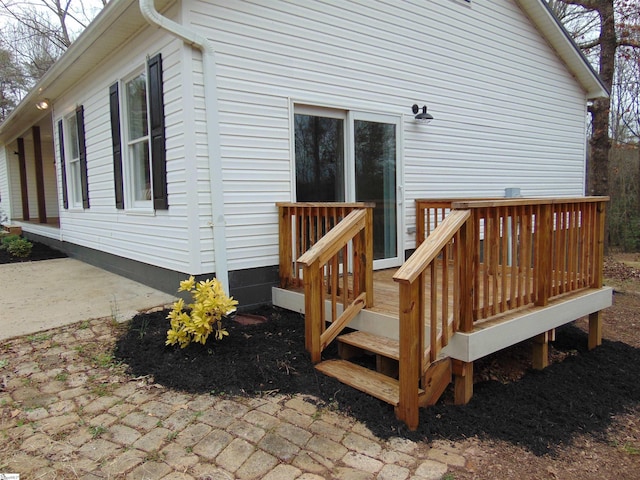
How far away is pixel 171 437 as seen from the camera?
2340 millimetres

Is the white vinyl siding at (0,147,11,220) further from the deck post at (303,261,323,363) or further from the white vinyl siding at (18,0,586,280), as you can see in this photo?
the deck post at (303,261,323,363)

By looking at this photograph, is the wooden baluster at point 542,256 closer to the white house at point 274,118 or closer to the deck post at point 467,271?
the deck post at point 467,271

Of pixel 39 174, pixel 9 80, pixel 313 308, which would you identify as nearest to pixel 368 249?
pixel 313 308

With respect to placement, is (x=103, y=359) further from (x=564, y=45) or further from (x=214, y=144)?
(x=564, y=45)

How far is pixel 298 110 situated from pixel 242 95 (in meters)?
0.70

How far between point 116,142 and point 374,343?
13.3 feet

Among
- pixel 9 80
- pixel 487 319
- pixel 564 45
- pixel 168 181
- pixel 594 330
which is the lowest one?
pixel 594 330

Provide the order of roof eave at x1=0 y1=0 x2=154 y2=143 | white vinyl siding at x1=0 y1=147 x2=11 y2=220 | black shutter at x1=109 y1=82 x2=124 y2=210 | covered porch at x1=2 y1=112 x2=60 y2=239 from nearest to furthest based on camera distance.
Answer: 1. roof eave at x1=0 y1=0 x2=154 y2=143
2. black shutter at x1=109 y1=82 x2=124 y2=210
3. covered porch at x1=2 y1=112 x2=60 y2=239
4. white vinyl siding at x1=0 y1=147 x2=11 y2=220

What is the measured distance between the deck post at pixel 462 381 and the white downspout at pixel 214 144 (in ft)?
7.06

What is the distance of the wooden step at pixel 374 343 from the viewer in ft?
10.1

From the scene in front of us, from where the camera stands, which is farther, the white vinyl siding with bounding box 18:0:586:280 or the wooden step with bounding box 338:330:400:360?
the white vinyl siding with bounding box 18:0:586:280

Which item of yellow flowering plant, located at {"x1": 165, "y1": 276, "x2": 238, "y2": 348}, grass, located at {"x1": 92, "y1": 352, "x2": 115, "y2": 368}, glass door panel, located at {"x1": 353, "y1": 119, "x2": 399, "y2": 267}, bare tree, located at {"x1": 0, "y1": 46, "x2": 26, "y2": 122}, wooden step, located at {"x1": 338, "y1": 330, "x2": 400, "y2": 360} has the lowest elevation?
grass, located at {"x1": 92, "y1": 352, "x2": 115, "y2": 368}

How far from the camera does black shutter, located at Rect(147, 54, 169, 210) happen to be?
14.4ft

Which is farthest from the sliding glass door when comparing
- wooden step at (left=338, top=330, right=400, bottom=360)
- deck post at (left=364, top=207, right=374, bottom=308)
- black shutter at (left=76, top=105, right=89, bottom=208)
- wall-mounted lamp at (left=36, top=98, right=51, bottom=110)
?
wall-mounted lamp at (left=36, top=98, right=51, bottom=110)
